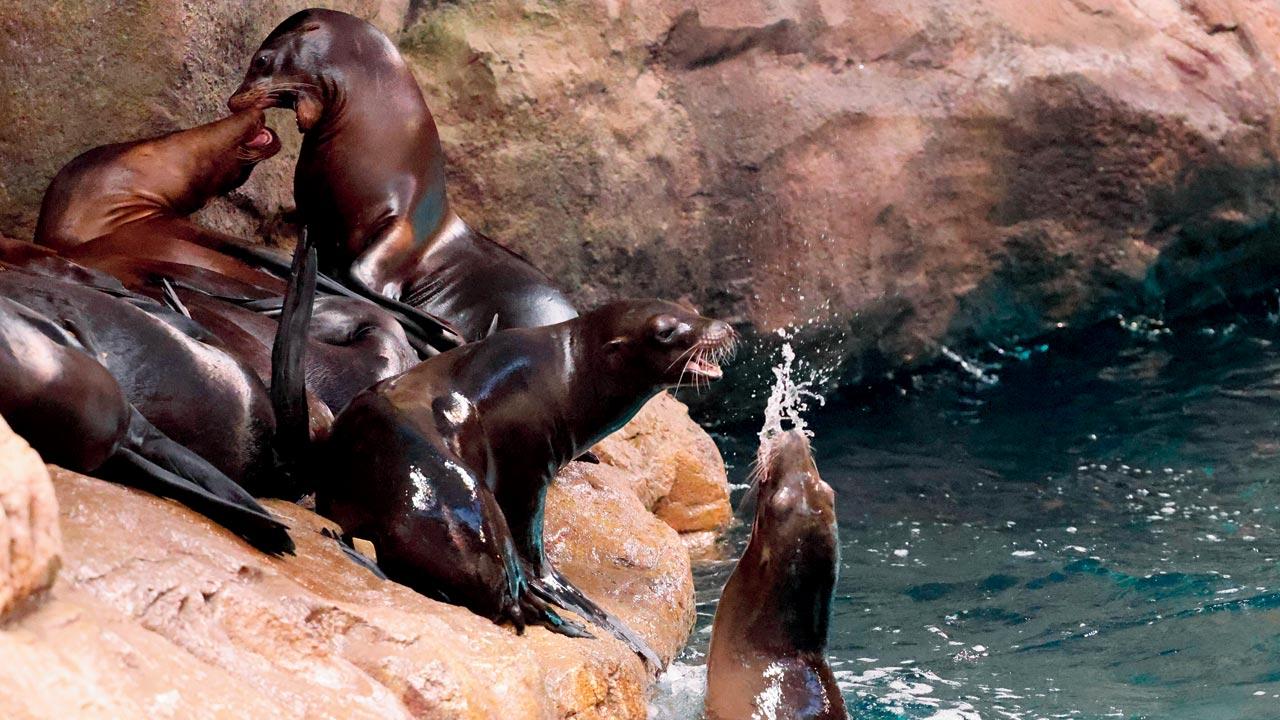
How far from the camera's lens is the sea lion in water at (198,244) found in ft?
17.4

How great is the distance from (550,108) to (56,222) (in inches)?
110

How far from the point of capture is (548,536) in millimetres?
5332

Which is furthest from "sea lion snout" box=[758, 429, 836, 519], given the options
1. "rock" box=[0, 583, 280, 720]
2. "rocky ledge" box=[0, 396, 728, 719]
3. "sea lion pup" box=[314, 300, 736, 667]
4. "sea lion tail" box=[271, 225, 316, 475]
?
"rock" box=[0, 583, 280, 720]

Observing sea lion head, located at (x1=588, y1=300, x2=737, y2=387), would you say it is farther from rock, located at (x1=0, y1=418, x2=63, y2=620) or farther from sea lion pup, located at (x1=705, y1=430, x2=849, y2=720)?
rock, located at (x1=0, y1=418, x2=63, y2=620)

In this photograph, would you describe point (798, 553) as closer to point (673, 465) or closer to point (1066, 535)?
point (673, 465)

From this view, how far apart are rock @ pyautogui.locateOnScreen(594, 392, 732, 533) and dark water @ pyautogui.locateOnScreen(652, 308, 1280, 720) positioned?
0.28 m

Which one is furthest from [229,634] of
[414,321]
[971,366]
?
[971,366]

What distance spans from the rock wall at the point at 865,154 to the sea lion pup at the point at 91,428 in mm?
3771

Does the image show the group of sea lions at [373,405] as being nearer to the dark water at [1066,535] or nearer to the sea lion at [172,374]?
the sea lion at [172,374]

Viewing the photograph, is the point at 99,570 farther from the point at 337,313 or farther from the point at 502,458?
the point at 337,313

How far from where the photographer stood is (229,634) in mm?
3219

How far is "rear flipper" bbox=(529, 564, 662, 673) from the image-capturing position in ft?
15.0

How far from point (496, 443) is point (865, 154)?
4931 mm

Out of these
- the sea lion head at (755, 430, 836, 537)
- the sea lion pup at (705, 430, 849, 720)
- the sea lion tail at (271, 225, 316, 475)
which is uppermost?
the sea lion tail at (271, 225, 316, 475)
